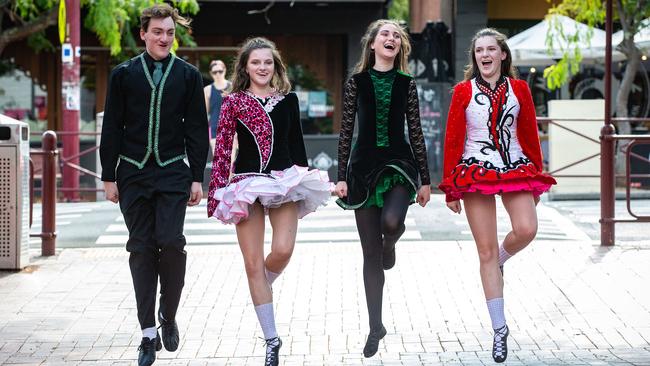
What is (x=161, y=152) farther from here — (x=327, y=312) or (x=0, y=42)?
(x=0, y=42)

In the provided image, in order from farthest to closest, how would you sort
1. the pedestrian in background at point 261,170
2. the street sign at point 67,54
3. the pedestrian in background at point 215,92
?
the street sign at point 67,54 → the pedestrian in background at point 215,92 → the pedestrian in background at point 261,170

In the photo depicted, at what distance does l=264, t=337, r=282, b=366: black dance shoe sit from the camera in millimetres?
6832

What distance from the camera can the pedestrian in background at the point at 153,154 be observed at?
7070mm

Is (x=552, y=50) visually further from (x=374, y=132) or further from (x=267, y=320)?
(x=267, y=320)

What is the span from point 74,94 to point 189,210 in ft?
14.9

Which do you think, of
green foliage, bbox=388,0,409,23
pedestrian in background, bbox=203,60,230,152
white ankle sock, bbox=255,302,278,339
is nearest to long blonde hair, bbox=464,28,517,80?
white ankle sock, bbox=255,302,278,339

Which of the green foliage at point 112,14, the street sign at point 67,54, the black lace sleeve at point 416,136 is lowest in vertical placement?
the black lace sleeve at point 416,136

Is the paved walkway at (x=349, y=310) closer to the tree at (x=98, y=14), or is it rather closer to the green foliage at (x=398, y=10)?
the tree at (x=98, y=14)

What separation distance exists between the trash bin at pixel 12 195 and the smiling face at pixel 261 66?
188 inches

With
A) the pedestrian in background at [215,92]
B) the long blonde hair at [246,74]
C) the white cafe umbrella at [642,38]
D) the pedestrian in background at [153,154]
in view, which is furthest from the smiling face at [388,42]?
the white cafe umbrella at [642,38]

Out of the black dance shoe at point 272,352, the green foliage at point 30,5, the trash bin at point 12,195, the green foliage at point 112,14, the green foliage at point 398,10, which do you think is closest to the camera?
the black dance shoe at point 272,352

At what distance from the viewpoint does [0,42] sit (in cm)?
2291

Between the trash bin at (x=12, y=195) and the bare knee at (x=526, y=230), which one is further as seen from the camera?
the trash bin at (x=12, y=195)

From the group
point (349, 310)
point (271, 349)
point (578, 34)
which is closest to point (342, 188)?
point (271, 349)
